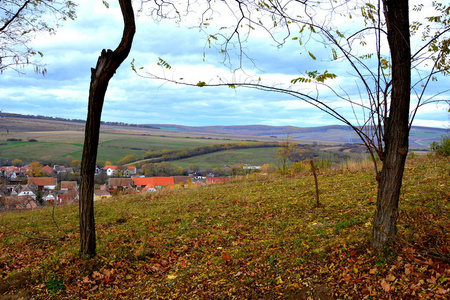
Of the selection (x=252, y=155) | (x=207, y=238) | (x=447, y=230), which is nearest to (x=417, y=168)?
(x=447, y=230)

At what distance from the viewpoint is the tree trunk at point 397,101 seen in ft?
11.3

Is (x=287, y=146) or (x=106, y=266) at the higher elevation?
(x=287, y=146)

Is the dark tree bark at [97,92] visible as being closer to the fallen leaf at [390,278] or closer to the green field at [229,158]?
the fallen leaf at [390,278]

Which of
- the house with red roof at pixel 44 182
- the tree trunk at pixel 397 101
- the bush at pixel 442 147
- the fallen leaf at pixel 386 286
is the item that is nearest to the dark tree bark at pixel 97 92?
the tree trunk at pixel 397 101

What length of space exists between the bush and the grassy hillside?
447 centimetres

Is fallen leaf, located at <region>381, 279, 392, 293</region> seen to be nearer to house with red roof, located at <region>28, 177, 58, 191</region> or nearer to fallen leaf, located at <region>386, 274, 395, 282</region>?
fallen leaf, located at <region>386, 274, 395, 282</region>

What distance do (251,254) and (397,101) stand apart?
3.13 m

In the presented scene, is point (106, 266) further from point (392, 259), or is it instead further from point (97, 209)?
point (97, 209)

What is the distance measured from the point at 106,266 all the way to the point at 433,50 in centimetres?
591

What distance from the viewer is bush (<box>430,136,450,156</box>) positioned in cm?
1164

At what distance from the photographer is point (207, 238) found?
593 centimetres

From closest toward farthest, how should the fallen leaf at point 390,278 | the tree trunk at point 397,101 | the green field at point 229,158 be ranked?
the fallen leaf at point 390,278 < the tree trunk at point 397,101 < the green field at point 229,158

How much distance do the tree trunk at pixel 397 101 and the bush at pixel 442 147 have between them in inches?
410

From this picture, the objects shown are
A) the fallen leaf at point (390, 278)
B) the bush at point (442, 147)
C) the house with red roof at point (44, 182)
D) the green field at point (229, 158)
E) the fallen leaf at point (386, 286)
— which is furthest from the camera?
the green field at point (229, 158)
